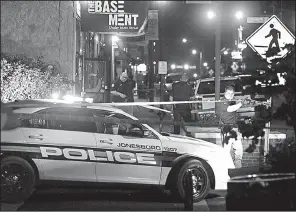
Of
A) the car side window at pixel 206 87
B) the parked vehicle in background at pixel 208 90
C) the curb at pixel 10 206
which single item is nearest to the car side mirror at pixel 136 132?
the curb at pixel 10 206

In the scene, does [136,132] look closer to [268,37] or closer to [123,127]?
[123,127]

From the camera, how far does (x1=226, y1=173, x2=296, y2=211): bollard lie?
5039 millimetres

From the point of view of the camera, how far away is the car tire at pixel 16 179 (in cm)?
788

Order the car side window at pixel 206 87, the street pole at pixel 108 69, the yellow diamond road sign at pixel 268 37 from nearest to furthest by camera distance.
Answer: the yellow diamond road sign at pixel 268 37, the street pole at pixel 108 69, the car side window at pixel 206 87

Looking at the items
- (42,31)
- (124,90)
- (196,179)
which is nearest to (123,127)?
(196,179)

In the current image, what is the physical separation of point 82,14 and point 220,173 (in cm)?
740

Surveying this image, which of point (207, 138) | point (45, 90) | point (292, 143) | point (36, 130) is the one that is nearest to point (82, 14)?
point (45, 90)

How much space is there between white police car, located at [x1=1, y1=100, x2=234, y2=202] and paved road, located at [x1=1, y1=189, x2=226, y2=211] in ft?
0.86

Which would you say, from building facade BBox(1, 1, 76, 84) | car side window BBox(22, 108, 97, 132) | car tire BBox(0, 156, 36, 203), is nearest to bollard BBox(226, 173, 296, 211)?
car side window BBox(22, 108, 97, 132)

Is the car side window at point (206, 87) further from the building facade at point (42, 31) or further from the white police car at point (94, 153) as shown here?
the white police car at point (94, 153)

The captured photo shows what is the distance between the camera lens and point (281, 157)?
562 cm

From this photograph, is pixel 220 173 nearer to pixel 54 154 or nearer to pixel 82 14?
pixel 54 154

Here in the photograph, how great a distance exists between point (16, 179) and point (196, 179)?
2.89 metres

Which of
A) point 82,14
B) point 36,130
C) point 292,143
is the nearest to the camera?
point 292,143
